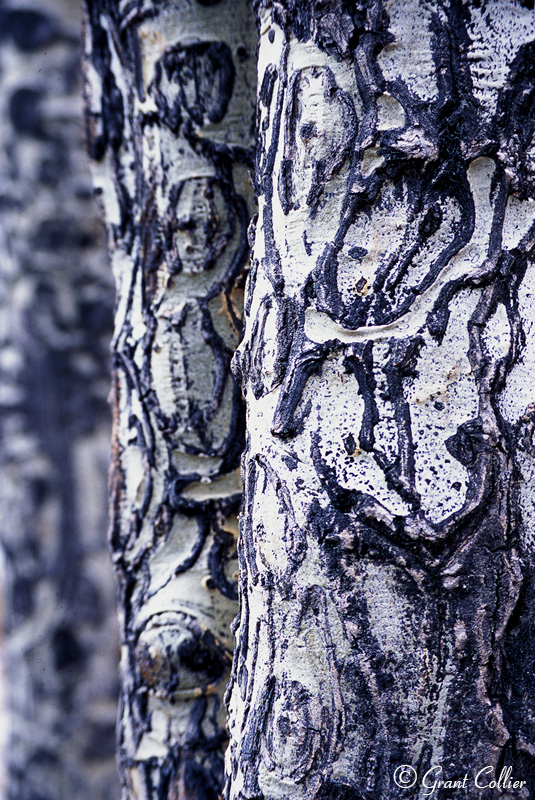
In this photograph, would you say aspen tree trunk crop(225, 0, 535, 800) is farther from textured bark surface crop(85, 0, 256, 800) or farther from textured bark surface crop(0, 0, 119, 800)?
textured bark surface crop(0, 0, 119, 800)

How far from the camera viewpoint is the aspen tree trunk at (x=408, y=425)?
0.45m

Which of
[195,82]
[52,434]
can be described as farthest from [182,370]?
[52,434]

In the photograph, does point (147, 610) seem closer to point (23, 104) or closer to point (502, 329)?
point (502, 329)

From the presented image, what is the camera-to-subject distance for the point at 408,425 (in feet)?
1.50

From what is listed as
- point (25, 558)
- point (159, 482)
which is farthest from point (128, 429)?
point (25, 558)

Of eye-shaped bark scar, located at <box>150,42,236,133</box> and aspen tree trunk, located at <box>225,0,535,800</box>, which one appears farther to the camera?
eye-shaped bark scar, located at <box>150,42,236,133</box>

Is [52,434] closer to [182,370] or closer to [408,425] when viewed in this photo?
[182,370]

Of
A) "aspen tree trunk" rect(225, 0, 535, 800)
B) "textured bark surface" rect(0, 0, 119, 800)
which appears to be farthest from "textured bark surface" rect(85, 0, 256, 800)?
"textured bark surface" rect(0, 0, 119, 800)

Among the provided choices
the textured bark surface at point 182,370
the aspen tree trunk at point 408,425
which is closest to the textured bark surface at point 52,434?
the textured bark surface at point 182,370

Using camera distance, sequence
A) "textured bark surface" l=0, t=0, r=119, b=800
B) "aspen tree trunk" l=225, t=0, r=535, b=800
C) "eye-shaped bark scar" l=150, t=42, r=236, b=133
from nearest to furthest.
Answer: "aspen tree trunk" l=225, t=0, r=535, b=800
"eye-shaped bark scar" l=150, t=42, r=236, b=133
"textured bark surface" l=0, t=0, r=119, b=800

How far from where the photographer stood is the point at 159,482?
2.66 feet

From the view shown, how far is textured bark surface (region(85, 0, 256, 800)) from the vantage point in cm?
75

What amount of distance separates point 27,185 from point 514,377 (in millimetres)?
1050

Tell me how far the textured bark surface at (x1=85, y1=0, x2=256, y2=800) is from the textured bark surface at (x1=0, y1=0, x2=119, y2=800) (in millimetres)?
486
